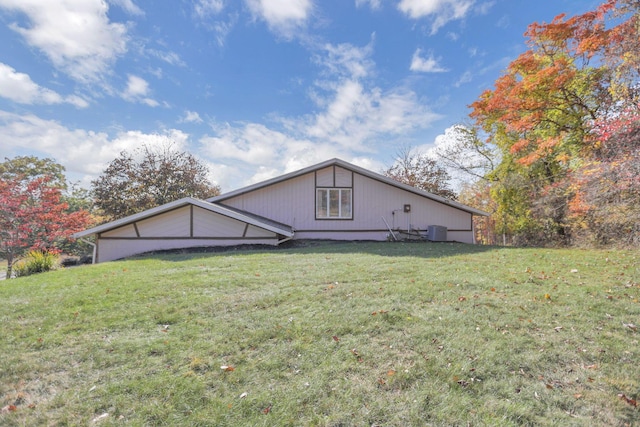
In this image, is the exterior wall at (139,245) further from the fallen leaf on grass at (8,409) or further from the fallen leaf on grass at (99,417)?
the fallen leaf on grass at (99,417)

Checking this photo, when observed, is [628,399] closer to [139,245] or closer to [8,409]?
[8,409]

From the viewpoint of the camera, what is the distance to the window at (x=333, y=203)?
1430 cm

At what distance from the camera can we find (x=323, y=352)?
3.13 metres

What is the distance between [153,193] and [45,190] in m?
7.94

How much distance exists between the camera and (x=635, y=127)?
7074 millimetres

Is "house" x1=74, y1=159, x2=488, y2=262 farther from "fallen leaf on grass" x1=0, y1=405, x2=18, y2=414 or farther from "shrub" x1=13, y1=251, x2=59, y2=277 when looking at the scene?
"fallen leaf on grass" x1=0, y1=405, x2=18, y2=414

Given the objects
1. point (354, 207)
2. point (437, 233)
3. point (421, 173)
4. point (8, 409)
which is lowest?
point (8, 409)

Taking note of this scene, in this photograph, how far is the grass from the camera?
2.31 metres

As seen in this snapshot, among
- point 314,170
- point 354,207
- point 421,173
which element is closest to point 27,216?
point 314,170

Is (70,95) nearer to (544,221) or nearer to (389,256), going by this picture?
(389,256)

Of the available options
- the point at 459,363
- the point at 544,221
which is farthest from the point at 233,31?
the point at 544,221

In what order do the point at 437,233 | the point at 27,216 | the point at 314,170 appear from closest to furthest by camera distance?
the point at 27,216
the point at 314,170
the point at 437,233

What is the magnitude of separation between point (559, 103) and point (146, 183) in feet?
77.8

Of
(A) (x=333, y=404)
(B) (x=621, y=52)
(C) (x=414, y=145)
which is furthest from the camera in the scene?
(C) (x=414, y=145)
